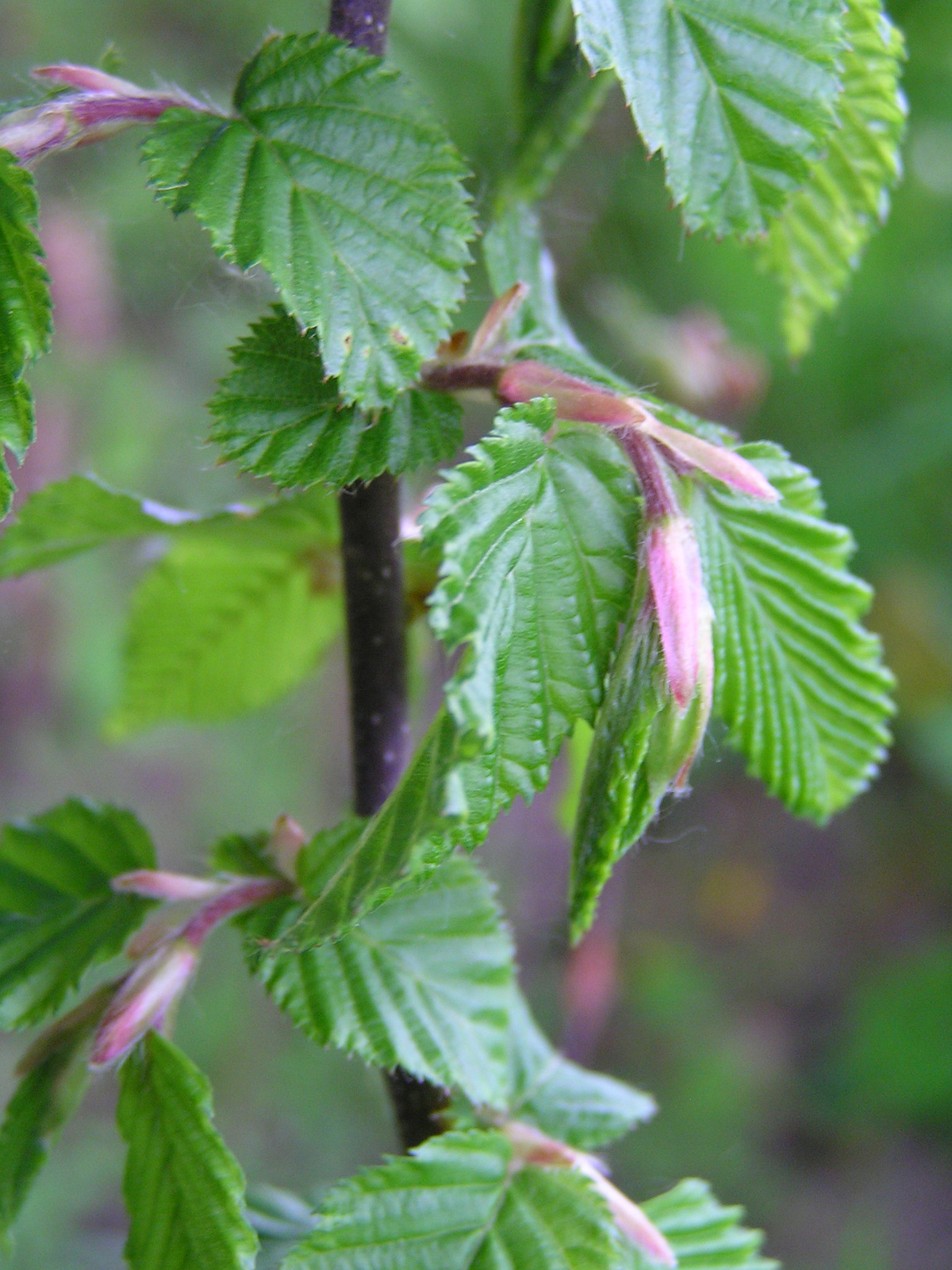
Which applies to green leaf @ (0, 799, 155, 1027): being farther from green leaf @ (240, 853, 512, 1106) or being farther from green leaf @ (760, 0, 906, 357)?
green leaf @ (760, 0, 906, 357)

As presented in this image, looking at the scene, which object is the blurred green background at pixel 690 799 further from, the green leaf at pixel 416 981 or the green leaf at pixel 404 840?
the green leaf at pixel 404 840

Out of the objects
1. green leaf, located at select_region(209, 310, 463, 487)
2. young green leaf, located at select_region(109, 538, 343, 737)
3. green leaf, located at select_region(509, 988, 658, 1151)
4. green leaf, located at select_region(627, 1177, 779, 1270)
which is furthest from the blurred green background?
green leaf, located at select_region(209, 310, 463, 487)

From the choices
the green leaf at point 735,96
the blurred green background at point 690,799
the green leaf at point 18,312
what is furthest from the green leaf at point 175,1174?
the blurred green background at point 690,799

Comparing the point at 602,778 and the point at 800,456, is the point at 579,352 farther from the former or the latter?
the point at 800,456

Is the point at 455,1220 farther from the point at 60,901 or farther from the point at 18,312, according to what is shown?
the point at 18,312

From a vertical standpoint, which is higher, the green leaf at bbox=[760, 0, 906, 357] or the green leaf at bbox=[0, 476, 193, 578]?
the green leaf at bbox=[760, 0, 906, 357]

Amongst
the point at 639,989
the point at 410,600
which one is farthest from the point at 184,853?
the point at 410,600
